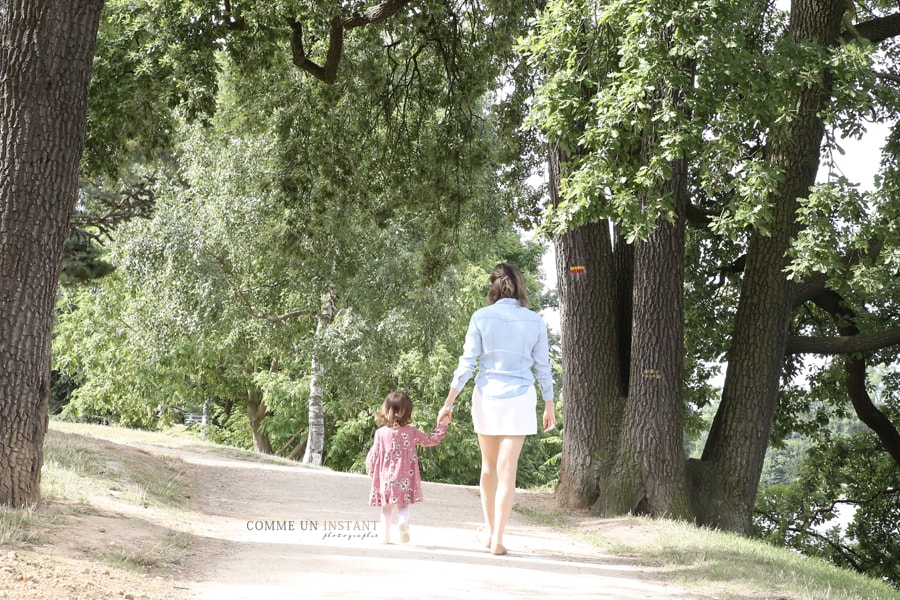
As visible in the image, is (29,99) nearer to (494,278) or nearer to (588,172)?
(494,278)

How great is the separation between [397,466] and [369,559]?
33.4 inches

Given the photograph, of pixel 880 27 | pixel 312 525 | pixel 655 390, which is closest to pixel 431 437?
pixel 312 525

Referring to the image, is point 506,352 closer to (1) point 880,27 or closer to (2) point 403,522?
(2) point 403,522

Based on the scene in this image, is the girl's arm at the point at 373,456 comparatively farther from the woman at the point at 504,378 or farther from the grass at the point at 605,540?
the grass at the point at 605,540

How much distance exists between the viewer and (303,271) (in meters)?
20.5

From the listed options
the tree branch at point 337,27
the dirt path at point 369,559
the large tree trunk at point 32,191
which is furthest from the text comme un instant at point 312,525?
A: the tree branch at point 337,27

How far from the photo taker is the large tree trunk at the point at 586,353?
1117cm

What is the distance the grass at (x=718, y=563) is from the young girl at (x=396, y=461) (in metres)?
2.14

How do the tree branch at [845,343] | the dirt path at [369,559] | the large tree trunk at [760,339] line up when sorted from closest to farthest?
the dirt path at [369,559], the large tree trunk at [760,339], the tree branch at [845,343]

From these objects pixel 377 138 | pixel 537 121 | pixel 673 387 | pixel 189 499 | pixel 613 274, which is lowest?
pixel 189 499

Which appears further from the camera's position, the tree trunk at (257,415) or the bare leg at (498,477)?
the tree trunk at (257,415)

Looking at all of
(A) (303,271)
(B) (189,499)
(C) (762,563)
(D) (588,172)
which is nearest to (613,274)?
(D) (588,172)

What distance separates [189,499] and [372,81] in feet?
26.6

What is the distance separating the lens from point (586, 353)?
1128 centimetres
